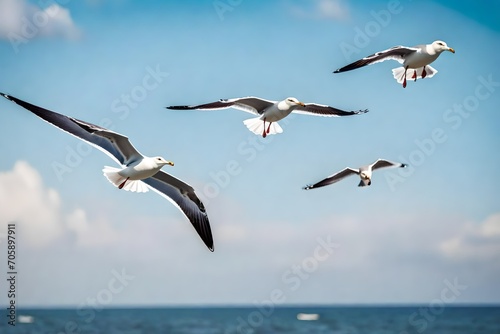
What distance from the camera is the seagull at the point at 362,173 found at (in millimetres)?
13201

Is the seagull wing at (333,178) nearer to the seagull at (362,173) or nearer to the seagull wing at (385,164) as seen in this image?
the seagull at (362,173)

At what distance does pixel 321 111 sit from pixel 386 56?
1.37 meters

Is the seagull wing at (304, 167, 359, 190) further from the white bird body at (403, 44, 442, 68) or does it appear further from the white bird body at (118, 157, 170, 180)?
the white bird body at (118, 157, 170, 180)

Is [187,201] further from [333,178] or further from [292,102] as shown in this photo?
[333,178]

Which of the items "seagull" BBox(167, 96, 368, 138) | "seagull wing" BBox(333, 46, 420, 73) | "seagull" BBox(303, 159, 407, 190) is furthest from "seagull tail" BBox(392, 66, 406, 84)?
"seagull" BBox(303, 159, 407, 190)

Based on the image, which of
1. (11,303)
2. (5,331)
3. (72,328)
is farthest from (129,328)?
(11,303)

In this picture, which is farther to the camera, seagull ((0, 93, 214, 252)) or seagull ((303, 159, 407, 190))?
seagull ((303, 159, 407, 190))

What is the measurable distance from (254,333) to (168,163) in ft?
118

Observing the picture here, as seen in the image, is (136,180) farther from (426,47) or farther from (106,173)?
(426,47)

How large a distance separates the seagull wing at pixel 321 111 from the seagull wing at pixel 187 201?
2.42 metres

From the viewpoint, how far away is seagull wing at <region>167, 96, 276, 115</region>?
1246 cm

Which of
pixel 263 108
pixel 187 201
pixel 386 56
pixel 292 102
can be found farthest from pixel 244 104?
pixel 386 56

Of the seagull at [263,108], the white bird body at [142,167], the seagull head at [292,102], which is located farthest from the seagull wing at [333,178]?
the white bird body at [142,167]

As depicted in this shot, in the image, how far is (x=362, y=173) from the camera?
13320mm
